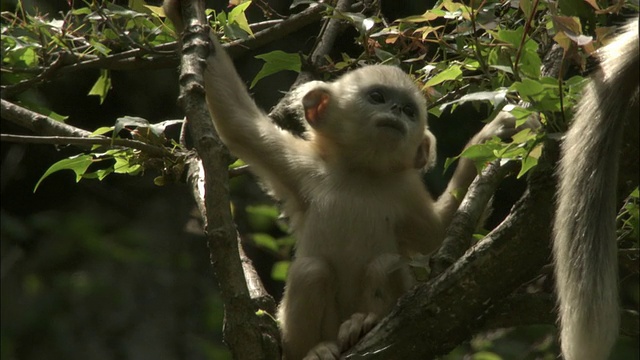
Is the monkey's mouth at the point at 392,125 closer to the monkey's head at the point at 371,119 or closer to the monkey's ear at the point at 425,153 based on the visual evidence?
the monkey's head at the point at 371,119

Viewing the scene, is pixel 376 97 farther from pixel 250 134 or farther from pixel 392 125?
pixel 250 134

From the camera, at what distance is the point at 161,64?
14.6 ft

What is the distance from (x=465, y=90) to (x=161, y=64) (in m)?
1.36

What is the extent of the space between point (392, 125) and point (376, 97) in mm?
156

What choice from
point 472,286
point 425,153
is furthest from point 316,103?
point 472,286

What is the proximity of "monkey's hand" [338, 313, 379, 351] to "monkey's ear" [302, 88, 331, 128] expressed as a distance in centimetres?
108

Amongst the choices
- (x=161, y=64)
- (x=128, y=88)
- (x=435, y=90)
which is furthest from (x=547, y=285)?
(x=128, y=88)

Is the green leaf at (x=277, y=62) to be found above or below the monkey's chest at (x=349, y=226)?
above

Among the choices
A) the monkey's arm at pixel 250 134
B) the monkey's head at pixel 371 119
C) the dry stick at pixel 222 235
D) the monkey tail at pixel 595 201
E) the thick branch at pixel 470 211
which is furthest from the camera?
the monkey's head at pixel 371 119

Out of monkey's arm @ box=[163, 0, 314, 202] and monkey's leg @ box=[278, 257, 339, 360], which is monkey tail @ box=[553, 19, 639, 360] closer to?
monkey's leg @ box=[278, 257, 339, 360]

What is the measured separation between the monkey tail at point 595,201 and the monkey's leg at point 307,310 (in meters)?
1.39

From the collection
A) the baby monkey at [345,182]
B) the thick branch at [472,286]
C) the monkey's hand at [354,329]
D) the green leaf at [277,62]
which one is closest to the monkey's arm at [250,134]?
the baby monkey at [345,182]

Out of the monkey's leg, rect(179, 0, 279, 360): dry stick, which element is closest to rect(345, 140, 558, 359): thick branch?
rect(179, 0, 279, 360): dry stick

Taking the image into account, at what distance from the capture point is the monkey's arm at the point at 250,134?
427 centimetres
